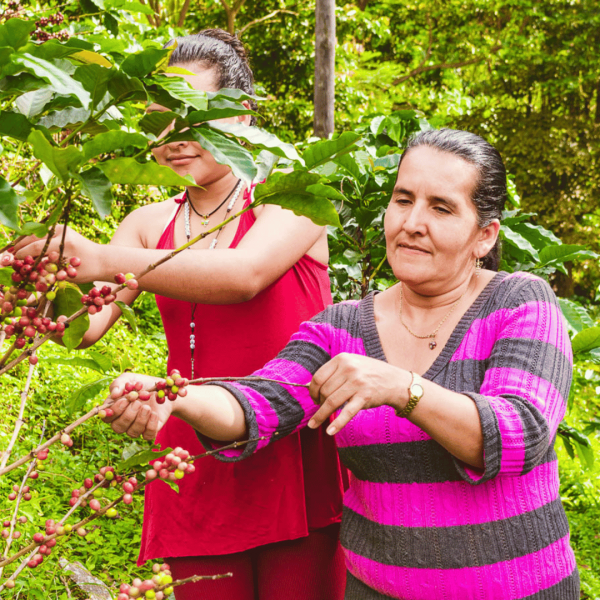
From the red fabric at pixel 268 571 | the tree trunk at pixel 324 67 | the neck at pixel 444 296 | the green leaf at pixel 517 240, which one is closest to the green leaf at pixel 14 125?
the neck at pixel 444 296

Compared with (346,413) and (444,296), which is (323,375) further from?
(444,296)

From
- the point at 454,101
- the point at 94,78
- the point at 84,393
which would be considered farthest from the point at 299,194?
the point at 454,101

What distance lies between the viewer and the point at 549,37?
14.2 m

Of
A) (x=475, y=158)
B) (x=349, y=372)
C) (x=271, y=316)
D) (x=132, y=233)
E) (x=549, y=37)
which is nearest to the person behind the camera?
(x=349, y=372)

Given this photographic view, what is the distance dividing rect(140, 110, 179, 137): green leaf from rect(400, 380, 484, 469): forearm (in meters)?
0.71

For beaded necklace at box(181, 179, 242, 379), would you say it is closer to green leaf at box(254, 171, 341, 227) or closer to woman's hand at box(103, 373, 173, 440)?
woman's hand at box(103, 373, 173, 440)

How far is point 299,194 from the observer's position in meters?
1.13

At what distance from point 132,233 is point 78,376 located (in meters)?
3.74

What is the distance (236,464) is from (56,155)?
116 centimetres

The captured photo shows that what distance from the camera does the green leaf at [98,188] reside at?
927 mm

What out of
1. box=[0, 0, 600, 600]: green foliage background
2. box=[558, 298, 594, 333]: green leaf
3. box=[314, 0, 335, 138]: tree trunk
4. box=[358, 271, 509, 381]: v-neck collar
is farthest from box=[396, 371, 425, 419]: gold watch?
box=[314, 0, 335, 138]: tree trunk

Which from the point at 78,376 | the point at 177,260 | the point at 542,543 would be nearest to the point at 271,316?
the point at 177,260

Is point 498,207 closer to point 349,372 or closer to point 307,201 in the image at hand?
point 349,372

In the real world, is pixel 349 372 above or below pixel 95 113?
below
